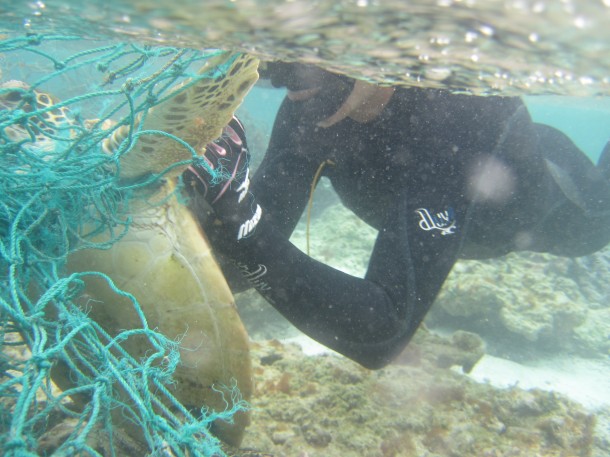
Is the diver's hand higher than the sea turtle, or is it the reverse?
the diver's hand

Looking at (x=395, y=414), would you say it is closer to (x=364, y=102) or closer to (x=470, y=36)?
(x=364, y=102)

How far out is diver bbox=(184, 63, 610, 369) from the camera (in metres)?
1.58

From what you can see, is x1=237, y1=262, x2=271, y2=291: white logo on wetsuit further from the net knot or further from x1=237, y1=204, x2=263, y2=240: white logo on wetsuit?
the net knot

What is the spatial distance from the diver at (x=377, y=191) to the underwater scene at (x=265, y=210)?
1cm

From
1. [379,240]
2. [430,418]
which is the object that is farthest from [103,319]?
[430,418]

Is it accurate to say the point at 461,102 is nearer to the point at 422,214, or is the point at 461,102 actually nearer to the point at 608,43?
the point at 422,214

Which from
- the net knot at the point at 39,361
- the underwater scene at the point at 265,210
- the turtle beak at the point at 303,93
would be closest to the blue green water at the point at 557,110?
the turtle beak at the point at 303,93

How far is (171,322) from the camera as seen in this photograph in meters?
1.41

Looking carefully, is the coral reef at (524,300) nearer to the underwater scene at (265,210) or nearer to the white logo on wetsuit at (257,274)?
the underwater scene at (265,210)

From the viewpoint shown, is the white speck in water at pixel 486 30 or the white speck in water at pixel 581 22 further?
the white speck in water at pixel 486 30

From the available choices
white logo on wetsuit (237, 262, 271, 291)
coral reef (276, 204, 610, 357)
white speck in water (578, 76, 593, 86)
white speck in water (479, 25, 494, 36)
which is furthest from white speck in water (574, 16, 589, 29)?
coral reef (276, 204, 610, 357)

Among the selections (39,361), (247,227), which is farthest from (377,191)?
(39,361)

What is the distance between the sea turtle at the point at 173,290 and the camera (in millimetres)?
1388

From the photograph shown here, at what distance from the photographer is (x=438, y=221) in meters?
1.65
